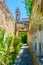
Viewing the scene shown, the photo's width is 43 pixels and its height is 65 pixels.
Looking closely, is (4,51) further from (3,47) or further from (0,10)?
(0,10)

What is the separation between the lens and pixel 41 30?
12500 mm

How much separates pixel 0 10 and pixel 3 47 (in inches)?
115

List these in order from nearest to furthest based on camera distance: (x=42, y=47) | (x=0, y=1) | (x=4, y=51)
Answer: (x=4, y=51)
(x=0, y=1)
(x=42, y=47)

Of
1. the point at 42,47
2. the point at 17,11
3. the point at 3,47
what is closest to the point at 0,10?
the point at 3,47

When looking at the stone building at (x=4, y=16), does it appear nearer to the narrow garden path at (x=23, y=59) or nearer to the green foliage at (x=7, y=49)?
the green foliage at (x=7, y=49)

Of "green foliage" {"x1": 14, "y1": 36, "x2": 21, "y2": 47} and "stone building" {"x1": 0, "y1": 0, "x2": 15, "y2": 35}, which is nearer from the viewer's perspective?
"green foliage" {"x1": 14, "y1": 36, "x2": 21, "y2": 47}

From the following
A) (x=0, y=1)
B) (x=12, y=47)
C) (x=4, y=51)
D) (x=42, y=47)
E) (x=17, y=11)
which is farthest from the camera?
(x=17, y=11)

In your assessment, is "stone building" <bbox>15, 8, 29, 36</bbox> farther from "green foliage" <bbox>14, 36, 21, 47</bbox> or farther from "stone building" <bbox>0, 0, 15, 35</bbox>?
"green foliage" <bbox>14, 36, 21, 47</bbox>

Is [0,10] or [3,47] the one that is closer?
[3,47]

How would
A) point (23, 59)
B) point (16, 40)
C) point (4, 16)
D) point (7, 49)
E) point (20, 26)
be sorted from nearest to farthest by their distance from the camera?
point (7, 49) → point (16, 40) → point (4, 16) → point (23, 59) → point (20, 26)

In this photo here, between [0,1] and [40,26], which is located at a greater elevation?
[0,1]

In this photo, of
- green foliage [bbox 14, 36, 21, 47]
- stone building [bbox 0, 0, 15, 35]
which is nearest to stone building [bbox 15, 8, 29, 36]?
stone building [bbox 0, 0, 15, 35]

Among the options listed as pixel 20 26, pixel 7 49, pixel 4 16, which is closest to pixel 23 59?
pixel 4 16

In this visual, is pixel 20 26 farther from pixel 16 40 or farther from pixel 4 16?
pixel 16 40
